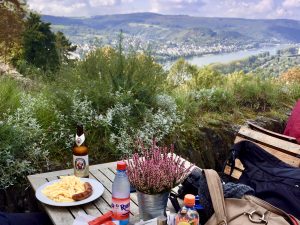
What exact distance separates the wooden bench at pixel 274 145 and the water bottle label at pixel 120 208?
5.15 ft

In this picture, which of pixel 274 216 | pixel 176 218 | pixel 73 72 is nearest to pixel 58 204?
pixel 176 218

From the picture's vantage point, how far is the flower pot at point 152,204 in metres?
1.74

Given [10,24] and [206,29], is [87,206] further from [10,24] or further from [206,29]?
[206,29]

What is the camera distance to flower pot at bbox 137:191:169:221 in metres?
1.74

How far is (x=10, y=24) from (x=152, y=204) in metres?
17.3

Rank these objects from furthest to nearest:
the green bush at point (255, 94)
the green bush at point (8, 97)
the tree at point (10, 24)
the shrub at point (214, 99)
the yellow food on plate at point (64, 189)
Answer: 1. the tree at point (10, 24)
2. the green bush at point (255, 94)
3. the shrub at point (214, 99)
4. the green bush at point (8, 97)
5. the yellow food on plate at point (64, 189)

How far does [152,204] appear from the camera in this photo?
5.76ft

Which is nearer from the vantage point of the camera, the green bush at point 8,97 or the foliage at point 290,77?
the green bush at point 8,97

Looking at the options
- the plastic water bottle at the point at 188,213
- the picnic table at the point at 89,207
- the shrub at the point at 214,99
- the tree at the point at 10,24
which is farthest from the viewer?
the tree at the point at 10,24

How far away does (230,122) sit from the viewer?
4.59 m

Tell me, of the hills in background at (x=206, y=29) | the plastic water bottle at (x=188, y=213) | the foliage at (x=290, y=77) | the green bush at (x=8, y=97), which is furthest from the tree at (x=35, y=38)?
the plastic water bottle at (x=188, y=213)

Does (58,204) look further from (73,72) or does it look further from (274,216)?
(73,72)

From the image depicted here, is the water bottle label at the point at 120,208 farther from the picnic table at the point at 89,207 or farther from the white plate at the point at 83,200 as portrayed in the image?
the white plate at the point at 83,200

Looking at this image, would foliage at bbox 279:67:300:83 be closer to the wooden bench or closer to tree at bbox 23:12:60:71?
the wooden bench
